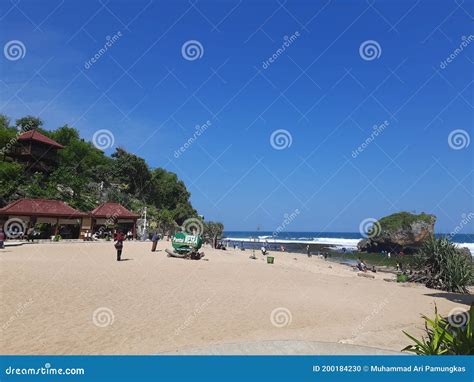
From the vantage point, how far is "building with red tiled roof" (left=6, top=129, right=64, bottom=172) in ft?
157

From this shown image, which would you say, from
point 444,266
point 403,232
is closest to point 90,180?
point 444,266

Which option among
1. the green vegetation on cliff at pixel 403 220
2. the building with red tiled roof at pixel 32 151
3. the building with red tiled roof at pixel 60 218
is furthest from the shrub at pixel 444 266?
the green vegetation on cliff at pixel 403 220

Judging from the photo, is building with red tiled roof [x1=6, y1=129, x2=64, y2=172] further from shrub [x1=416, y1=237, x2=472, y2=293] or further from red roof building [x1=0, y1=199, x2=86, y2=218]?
shrub [x1=416, y1=237, x2=472, y2=293]

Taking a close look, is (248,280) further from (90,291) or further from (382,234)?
(382,234)

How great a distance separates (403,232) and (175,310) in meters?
76.4

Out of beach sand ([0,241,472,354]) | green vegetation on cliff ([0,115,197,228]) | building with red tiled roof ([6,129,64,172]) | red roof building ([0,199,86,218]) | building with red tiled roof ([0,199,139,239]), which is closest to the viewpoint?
beach sand ([0,241,472,354])

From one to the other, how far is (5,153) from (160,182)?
125 feet

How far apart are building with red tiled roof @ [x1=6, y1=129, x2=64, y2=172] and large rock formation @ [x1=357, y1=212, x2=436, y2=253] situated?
67.1m

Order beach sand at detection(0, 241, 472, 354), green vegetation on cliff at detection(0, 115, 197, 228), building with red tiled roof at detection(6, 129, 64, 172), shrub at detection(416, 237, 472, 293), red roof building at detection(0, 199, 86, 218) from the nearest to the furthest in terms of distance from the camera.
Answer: beach sand at detection(0, 241, 472, 354) < shrub at detection(416, 237, 472, 293) < red roof building at detection(0, 199, 86, 218) < green vegetation on cliff at detection(0, 115, 197, 228) < building with red tiled roof at detection(6, 129, 64, 172)

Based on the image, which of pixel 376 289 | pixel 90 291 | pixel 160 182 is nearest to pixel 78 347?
pixel 90 291

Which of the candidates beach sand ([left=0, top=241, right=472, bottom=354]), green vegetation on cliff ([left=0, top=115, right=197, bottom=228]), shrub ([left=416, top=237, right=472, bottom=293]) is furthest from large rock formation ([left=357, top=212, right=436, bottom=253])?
beach sand ([left=0, top=241, right=472, bottom=354])

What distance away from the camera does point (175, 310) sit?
11.1 metres

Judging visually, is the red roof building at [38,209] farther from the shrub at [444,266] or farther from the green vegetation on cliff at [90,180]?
the shrub at [444,266]

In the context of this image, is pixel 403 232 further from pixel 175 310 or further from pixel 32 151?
pixel 175 310
